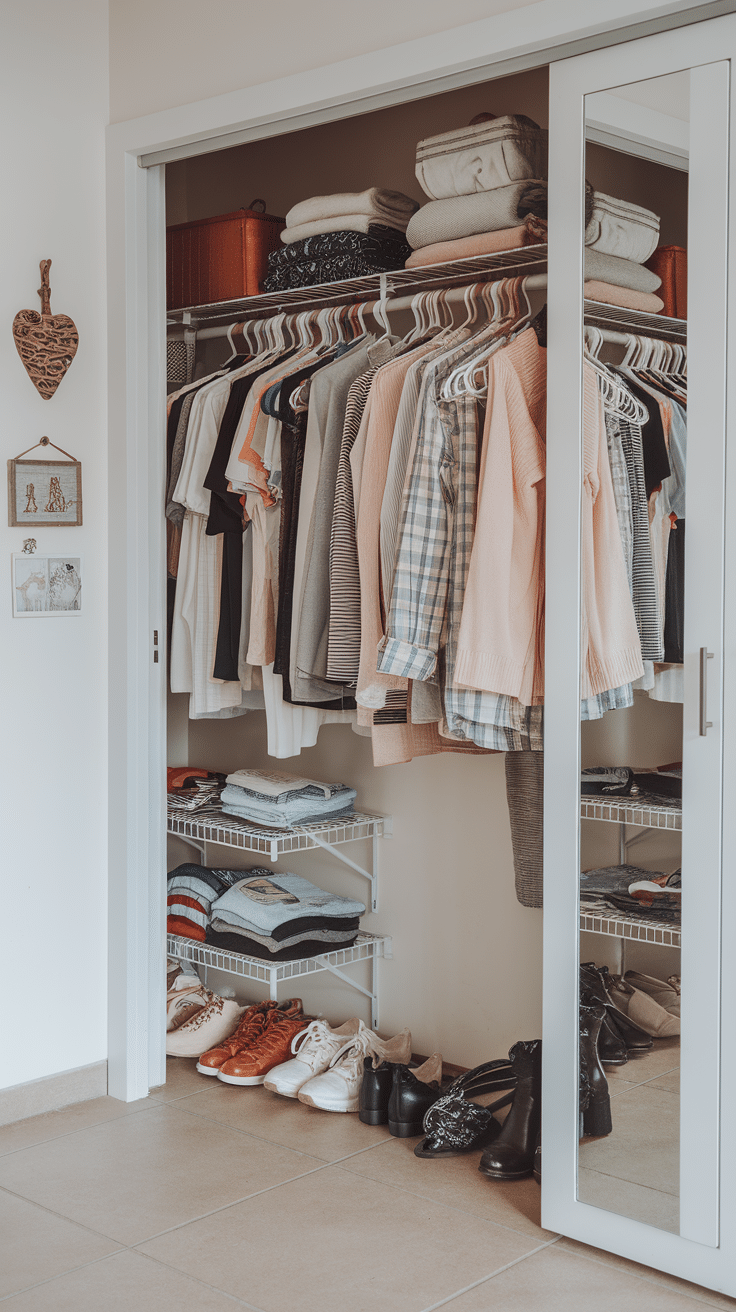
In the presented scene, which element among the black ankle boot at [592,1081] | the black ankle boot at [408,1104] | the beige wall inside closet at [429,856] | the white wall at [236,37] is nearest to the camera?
the black ankle boot at [592,1081]

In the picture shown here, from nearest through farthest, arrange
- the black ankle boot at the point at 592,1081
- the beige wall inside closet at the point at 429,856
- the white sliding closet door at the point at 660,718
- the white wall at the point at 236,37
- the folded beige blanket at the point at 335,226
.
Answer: the white sliding closet door at the point at 660,718 < the black ankle boot at the point at 592,1081 < the white wall at the point at 236,37 < the folded beige blanket at the point at 335,226 < the beige wall inside closet at the point at 429,856

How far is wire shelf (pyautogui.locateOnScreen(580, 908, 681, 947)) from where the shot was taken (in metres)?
2.16

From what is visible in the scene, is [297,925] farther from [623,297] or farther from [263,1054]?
[623,297]

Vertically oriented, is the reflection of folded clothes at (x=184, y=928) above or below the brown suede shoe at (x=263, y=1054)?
above

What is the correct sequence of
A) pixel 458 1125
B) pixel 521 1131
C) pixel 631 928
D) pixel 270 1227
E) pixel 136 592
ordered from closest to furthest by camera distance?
pixel 631 928
pixel 270 1227
pixel 521 1131
pixel 458 1125
pixel 136 592

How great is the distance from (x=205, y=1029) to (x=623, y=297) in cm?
214

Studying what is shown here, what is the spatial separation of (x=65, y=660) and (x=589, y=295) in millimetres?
1501

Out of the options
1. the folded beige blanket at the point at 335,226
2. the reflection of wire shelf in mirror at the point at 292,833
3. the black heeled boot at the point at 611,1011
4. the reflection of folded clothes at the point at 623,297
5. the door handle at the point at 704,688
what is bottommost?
the black heeled boot at the point at 611,1011

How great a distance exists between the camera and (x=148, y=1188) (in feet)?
8.32

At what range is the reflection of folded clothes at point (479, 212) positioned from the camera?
2582mm

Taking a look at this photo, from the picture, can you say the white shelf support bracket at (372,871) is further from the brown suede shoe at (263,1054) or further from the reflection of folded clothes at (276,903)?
the brown suede shoe at (263,1054)

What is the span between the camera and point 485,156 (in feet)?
8.52

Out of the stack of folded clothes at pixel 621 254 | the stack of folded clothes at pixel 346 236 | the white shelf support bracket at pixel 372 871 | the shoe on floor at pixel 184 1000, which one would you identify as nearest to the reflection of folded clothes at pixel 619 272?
the stack of folded clothes at pixel 621 254

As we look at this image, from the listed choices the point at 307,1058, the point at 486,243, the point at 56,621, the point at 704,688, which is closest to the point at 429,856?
the point at 307,1058
